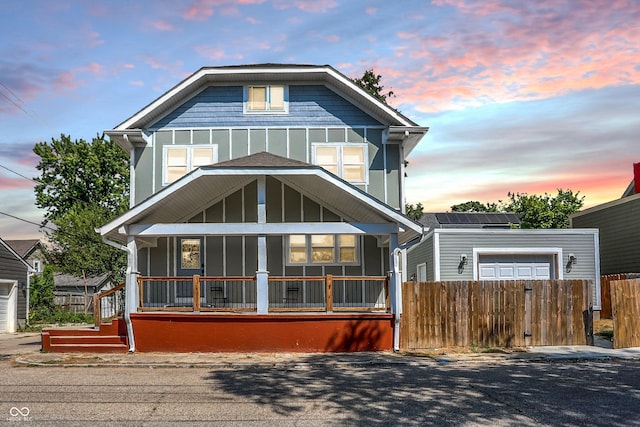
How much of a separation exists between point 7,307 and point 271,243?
53.6ft

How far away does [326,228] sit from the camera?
55.9 feet

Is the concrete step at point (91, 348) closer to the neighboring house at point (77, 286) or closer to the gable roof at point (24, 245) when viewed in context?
the gable roof at point (24, 245)

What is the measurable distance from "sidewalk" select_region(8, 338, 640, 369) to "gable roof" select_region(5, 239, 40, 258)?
35.0m

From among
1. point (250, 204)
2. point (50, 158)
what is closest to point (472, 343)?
point (250, 204)

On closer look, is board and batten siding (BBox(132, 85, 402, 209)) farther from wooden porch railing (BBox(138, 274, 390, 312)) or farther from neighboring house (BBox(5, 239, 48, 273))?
neighboring house (BBox(5, 239, 48, 273))

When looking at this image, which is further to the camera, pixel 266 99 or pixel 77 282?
pixel 77 282

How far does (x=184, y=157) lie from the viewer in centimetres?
2053

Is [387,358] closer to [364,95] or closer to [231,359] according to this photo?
[231,359]

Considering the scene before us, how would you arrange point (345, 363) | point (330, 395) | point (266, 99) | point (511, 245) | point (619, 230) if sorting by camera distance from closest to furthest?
point (330, 395) → point (345, 363) → point (266, 99) → point (511, 245) → point (619, 230)

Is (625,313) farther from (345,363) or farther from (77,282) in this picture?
(77,282)

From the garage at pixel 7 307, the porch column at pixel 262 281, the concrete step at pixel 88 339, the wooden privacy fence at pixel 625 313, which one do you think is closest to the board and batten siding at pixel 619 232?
the wooden privacy fence at pixel 625 313

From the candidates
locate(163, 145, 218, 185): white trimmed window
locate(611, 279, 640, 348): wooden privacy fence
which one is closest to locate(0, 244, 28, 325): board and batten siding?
locate(163, 145, 218, 185): white trimmed window

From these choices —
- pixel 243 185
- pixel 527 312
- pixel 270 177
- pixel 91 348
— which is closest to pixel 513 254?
pixel 527 312

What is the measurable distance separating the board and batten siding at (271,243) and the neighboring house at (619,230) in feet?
40.0
